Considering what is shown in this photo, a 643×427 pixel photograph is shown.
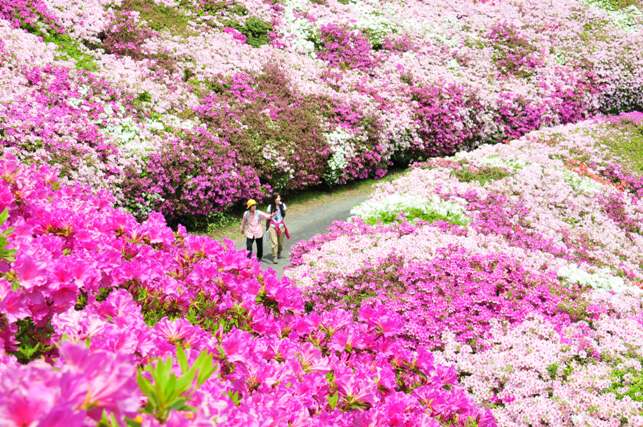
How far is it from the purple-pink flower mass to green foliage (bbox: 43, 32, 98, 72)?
11cm

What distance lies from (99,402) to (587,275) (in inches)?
367

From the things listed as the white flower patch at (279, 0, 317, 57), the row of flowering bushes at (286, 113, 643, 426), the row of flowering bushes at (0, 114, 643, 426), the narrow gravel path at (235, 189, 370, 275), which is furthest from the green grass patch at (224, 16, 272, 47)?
the row of flowering bushes at (0, 114, 643, 426)

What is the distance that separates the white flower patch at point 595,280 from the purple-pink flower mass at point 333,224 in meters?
0.06

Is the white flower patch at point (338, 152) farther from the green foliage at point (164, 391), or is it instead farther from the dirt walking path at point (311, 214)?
the green foliage at point (164, 391)

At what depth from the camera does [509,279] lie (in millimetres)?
8484

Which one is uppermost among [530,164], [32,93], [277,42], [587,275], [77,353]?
[277,42]

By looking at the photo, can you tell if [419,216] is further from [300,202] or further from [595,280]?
[300,202]

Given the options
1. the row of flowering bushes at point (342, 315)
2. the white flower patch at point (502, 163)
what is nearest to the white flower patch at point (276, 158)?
the row of flowering bushes at point (342, 315)

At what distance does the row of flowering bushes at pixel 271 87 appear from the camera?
45.5ft

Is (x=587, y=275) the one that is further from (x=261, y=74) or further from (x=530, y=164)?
(x=261, y=74)

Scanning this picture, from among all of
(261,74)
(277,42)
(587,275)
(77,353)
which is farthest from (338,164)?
(77,353)

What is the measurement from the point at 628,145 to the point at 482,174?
8487mm

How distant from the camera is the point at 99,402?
1476 mm

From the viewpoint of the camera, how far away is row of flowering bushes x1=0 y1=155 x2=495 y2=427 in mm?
1498
